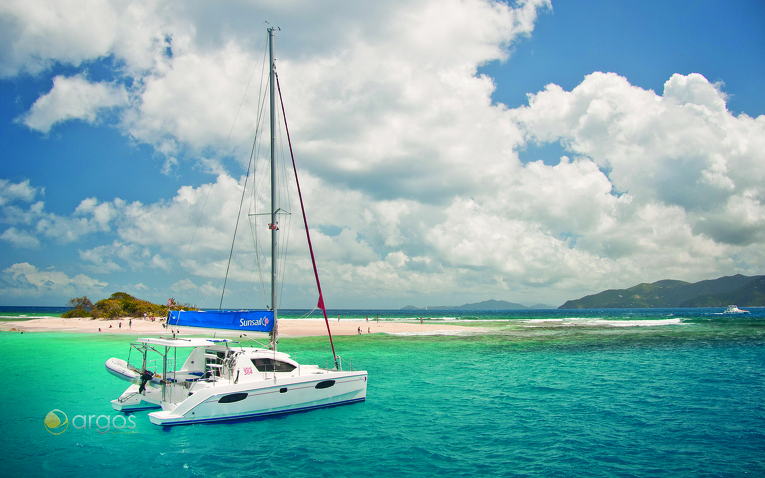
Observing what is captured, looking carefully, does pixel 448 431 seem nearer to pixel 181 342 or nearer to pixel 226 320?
pixel 226 320

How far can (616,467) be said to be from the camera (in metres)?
10.8

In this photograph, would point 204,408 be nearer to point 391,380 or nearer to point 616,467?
point 391,380

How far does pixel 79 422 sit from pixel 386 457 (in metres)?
11.6

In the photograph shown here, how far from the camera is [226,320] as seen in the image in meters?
16.2

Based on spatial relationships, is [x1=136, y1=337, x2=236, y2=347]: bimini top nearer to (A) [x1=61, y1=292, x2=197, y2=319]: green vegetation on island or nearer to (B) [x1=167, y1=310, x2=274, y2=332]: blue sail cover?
(B) [x1=167, y1=310, x2=274, y2=332]: blue sail cover

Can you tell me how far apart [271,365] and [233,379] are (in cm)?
158

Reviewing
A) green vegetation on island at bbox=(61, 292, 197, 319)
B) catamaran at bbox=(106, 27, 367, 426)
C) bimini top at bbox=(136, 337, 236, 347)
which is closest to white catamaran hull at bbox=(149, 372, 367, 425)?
catamaran at bbox=(106, 27, 367, 426)

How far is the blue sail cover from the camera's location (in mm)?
16125

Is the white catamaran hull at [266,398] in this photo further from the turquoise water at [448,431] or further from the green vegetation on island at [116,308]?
the green vegetation on island at [116,308]

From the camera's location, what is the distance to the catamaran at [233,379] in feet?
46.1

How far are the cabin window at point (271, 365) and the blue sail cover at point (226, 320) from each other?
1.21m

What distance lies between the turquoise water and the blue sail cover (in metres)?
3.57

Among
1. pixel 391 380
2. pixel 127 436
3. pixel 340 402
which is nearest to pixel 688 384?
pixel 391 380

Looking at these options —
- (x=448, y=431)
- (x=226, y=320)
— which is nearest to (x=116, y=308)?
(x=226, y=320)
